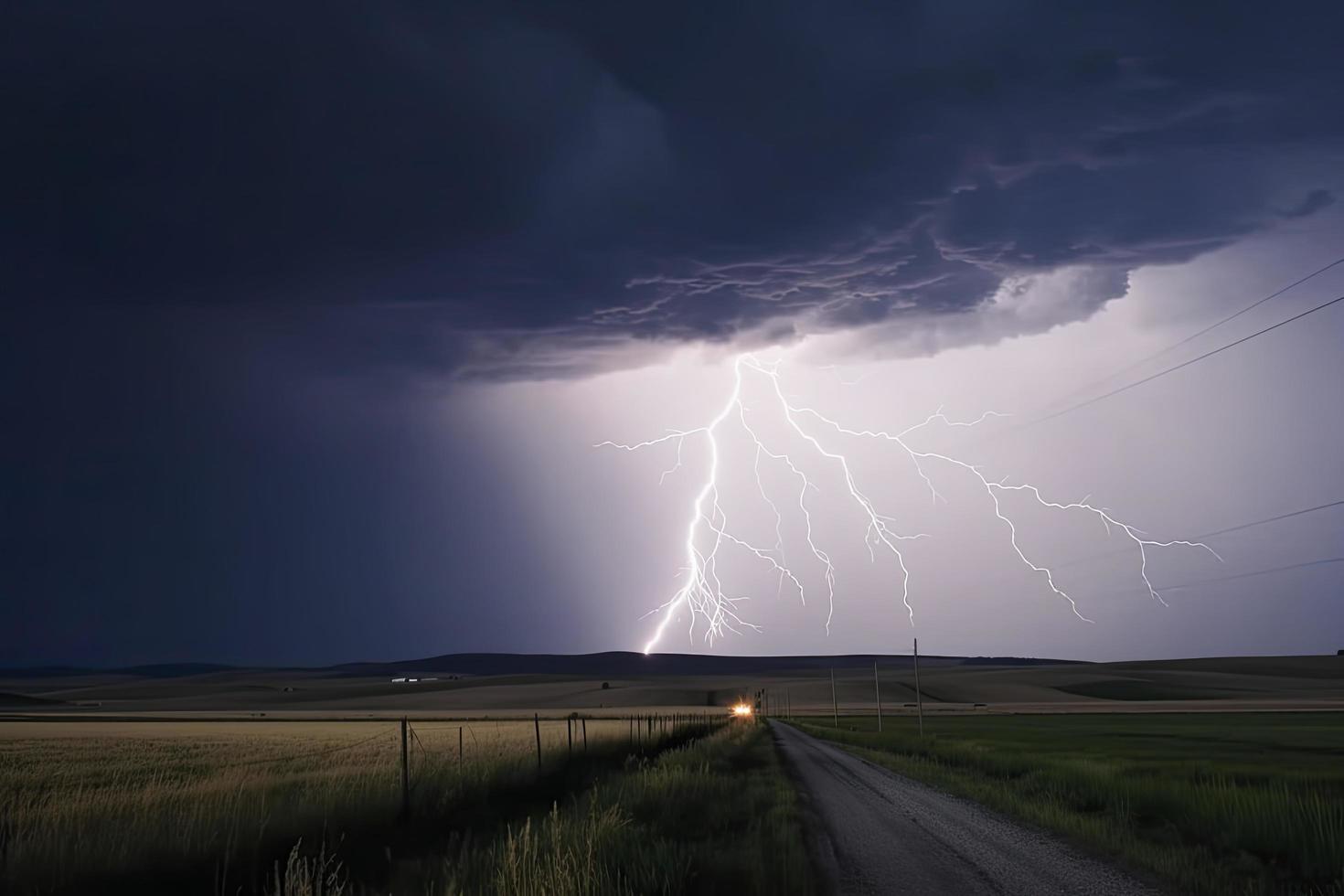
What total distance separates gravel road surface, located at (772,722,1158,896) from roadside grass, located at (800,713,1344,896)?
858mm

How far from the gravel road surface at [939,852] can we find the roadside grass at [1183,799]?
2.81 feet

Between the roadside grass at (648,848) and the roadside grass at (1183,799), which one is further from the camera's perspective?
the roadside grass at (1183,799)

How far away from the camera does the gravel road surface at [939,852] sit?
11938 mm

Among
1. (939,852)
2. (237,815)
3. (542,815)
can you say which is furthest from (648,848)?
(237,815)

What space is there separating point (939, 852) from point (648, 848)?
4.60 meters

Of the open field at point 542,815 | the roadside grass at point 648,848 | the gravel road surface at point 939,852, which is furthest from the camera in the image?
the gravel road surface at point 939,852

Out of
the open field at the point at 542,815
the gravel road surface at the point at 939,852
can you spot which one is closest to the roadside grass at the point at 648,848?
the open field at the point at 542,815

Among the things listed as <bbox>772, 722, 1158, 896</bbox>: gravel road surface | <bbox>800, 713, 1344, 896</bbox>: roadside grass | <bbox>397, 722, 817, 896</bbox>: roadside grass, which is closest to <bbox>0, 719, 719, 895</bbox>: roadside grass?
<bbox>397, 722, 817, 896</bbox>: roadside grass

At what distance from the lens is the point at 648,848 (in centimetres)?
1290

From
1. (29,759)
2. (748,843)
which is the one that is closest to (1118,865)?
(748,843)

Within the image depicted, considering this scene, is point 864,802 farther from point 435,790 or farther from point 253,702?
point 253,702

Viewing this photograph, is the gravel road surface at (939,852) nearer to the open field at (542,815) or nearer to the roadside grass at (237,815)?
the open field at (542,815)

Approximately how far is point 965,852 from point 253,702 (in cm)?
19432

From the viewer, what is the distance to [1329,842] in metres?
14.2
